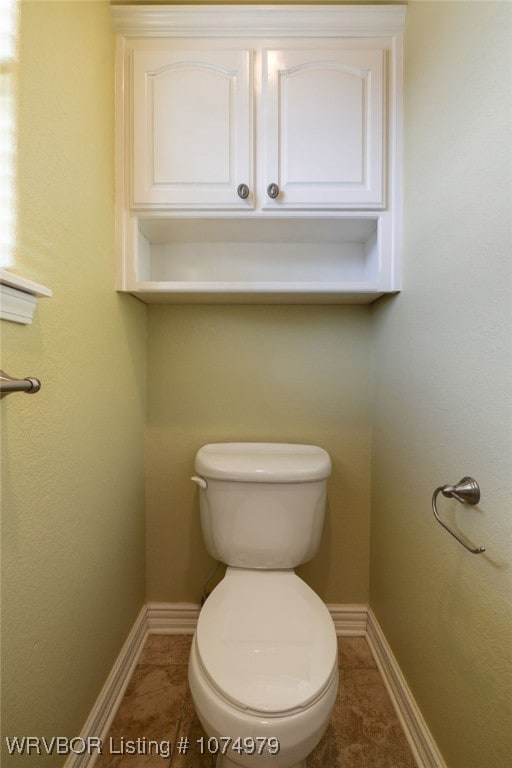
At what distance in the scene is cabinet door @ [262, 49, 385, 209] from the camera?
108 centimetres

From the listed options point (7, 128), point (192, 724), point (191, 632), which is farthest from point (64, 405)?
point (191, 632)

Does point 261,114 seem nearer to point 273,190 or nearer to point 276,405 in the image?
point 273,190

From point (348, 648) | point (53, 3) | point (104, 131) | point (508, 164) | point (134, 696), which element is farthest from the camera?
point (348, 648)

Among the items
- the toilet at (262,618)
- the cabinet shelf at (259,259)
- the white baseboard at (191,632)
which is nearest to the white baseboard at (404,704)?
the white baseboard at (191,632)

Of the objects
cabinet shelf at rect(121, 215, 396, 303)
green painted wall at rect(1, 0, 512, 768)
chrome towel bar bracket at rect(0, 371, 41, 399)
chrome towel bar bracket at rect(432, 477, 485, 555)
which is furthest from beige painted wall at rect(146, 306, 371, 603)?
chrome towel bar bracket at rect(0, 371, 41, 399)

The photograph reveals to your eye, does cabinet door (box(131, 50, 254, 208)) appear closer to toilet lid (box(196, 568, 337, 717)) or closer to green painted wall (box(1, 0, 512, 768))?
green painted wall (box(1, 0, 512, 768))

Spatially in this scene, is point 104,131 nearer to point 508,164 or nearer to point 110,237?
point 110,237

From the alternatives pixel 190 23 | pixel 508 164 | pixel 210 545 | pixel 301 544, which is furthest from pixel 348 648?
pixel 190 23

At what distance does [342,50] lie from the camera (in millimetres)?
1088

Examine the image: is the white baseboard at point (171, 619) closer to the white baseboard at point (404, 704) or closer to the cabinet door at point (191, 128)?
the white baseboard at point (404, 704)

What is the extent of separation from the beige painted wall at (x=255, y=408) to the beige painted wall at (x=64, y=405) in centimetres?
25

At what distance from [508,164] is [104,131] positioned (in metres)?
1.06

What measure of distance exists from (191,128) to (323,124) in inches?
16.7

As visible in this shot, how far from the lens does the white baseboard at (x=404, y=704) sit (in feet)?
2.96
